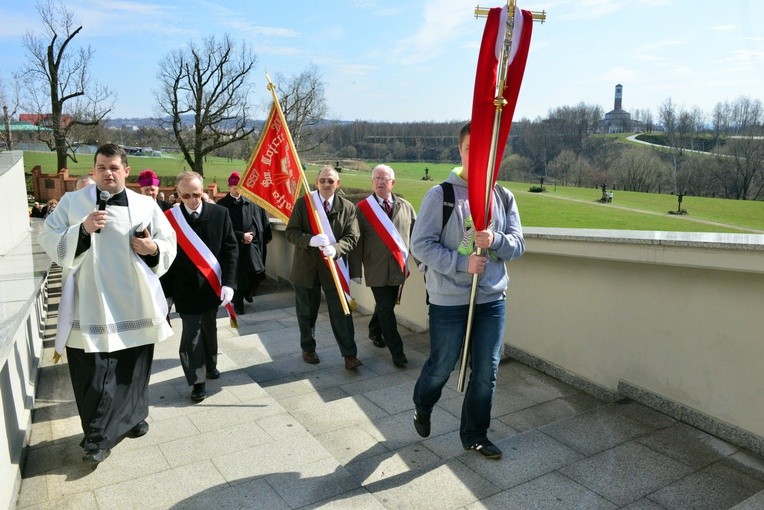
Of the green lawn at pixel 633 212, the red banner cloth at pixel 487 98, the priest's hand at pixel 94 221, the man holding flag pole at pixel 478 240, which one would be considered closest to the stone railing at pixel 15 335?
the priest's hand at pixel 94 221

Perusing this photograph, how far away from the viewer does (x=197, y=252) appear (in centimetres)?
532

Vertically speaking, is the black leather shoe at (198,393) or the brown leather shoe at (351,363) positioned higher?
the black leather shoe at (198,393)

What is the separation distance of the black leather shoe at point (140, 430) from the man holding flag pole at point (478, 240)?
196cm

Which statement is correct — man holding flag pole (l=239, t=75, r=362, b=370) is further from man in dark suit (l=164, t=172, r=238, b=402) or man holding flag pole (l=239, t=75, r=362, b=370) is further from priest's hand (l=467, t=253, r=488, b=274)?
priest's hand (l=467, t=253, r=488, b=274)

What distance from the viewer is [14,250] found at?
682 centimetres

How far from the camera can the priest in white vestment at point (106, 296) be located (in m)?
3.92

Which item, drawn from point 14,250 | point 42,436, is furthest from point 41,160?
point 42,436

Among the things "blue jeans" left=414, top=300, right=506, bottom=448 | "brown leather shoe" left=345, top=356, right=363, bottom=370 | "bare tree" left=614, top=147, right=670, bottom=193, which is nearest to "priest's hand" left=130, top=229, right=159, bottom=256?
"blue jeans" left=414, top=300, right=506, bottom=448

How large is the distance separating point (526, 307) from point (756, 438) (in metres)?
2.30

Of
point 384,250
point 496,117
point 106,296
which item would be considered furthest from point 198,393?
point 496,117

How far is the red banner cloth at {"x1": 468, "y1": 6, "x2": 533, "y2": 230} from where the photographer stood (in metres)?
3.64

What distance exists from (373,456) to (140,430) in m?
1.63

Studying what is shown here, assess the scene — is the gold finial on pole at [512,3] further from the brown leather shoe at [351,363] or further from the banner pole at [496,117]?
the brown leather shoe at [351,363]

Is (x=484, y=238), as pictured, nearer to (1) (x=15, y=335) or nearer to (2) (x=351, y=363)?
(1) (x=15, y=335)
